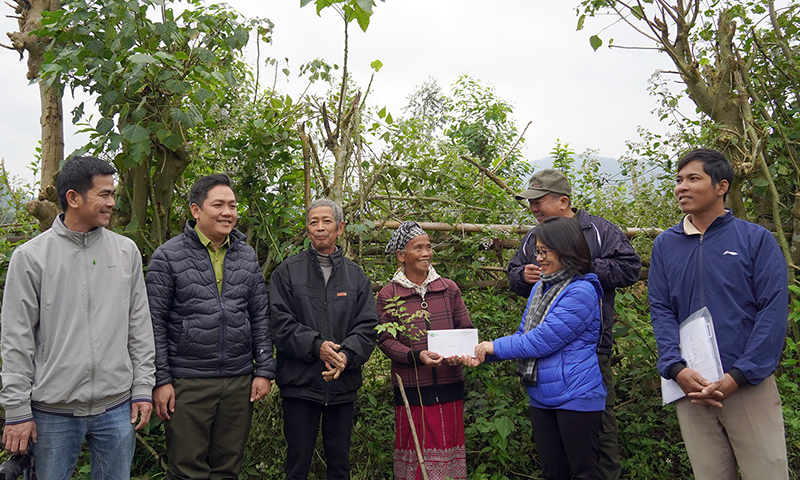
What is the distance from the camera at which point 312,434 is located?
3.09m

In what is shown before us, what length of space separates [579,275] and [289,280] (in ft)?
5.27

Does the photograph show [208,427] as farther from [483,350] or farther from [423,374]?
[483,350]

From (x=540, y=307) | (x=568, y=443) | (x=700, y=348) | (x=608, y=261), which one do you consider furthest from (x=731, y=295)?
(x=568, y=443)

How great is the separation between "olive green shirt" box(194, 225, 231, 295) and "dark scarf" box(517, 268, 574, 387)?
1673 millimetres

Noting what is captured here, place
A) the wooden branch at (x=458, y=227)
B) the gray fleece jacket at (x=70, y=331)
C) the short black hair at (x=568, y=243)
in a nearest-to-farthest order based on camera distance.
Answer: the gray fleece jacket at (x=70, y=331), the short black hair at (x=568, y=243), the wooden branch at (x=458, y=227)

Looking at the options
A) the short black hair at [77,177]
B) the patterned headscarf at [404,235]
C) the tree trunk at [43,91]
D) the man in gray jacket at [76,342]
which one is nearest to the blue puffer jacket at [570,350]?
the patterned headscarf at [404,235]

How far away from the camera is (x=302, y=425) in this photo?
305 cm

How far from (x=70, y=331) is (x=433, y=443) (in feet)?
6.67

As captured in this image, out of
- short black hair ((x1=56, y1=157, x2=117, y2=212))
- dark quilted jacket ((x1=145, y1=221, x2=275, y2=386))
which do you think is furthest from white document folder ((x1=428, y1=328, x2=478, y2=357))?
short black hair ((x1=56, y1=157, x2=117, y2=212))

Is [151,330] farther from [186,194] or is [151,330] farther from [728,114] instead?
[728,114]

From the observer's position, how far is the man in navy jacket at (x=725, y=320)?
245cm

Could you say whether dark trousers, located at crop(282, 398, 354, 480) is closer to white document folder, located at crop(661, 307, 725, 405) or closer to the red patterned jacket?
the red patterned jacket

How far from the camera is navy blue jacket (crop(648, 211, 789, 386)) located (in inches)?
95.9

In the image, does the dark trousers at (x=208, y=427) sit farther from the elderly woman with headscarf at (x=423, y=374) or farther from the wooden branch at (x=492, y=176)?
the wooden branch at (x=492, y=176)
